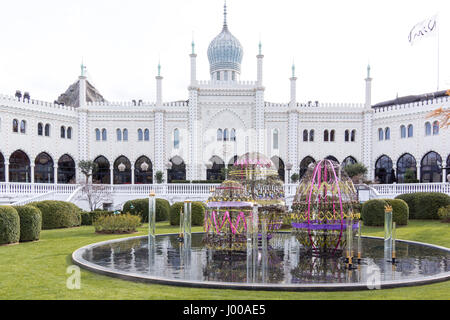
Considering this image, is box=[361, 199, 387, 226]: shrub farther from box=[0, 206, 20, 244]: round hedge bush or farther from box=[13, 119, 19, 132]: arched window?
box=[13, 119, 19, 132]: arched window

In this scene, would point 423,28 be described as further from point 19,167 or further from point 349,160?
point 19,167

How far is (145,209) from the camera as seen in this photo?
21516 mm

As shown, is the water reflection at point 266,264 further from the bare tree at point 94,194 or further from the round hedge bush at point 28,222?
the bare tree at point 94,194

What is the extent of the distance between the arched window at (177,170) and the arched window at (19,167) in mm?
13935

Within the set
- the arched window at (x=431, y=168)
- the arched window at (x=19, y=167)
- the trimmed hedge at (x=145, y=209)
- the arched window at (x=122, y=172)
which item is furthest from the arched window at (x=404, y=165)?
the arched window at (x=19, y=167)

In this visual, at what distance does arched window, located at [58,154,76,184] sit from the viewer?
38.8m

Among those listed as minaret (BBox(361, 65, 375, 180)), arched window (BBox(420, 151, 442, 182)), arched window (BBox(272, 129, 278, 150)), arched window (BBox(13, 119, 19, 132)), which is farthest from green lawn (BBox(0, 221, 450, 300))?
minaret (BBox(361, 65, 375, 180))

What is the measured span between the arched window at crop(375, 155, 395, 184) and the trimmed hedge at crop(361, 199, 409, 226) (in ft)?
72.4

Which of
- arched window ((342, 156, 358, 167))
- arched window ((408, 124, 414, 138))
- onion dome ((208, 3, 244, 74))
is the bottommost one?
arched window ((342, 156, 358, 167))

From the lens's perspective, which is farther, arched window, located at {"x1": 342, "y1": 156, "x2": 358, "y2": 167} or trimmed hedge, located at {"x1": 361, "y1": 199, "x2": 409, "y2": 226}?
arched window, located at {"x1": 342, "y1": 156, "x2": 358, "y2": 167}

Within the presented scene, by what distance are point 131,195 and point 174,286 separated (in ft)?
67.6

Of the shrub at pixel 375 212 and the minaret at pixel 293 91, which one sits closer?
the shrub at pixel 375 212

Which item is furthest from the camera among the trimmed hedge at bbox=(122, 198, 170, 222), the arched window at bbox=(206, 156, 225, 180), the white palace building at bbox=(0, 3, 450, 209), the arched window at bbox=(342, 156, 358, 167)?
the arched window at bbox=(342, 156, 358, 167)

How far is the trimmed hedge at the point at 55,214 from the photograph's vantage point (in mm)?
18359
